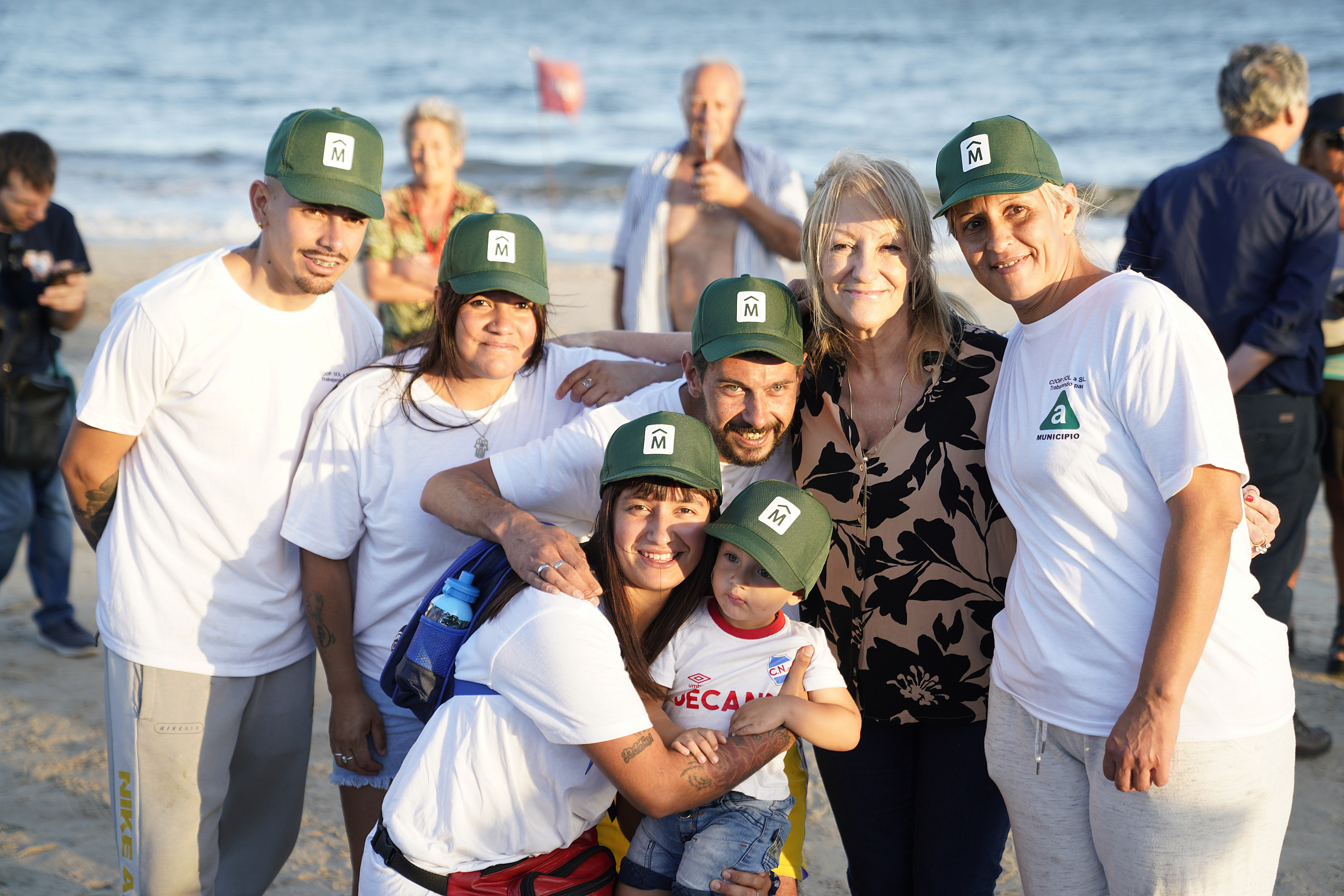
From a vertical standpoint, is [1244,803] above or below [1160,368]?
below

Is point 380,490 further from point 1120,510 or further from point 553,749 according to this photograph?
→ point 1120,510

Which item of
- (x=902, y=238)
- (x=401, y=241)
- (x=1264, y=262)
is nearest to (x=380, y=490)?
(x=902, y=238)

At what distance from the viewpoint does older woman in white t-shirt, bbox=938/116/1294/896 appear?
7.52 feet

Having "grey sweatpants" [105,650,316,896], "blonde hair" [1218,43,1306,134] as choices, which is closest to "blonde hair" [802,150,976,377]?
"grey sweatpants" [105,650,316,896]

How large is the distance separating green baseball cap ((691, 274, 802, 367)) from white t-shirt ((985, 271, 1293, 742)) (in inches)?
27.9

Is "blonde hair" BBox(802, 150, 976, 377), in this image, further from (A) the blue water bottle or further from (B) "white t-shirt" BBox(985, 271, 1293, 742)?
(A) the blue water bottle

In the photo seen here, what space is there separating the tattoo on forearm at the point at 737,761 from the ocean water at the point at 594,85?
43.7 ft

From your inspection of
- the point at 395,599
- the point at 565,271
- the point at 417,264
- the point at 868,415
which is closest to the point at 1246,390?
the point at 868,415

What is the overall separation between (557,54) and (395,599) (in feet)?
137

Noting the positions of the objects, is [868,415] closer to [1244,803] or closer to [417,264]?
[1244,803]

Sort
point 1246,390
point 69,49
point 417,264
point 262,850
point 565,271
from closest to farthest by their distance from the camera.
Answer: point 262,850
point 1246,390
point 417,264
point 565,271
point 69,49

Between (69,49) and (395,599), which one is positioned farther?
(69,49)

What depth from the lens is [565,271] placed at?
1438 centimetres

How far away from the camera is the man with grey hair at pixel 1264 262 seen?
462 cm
